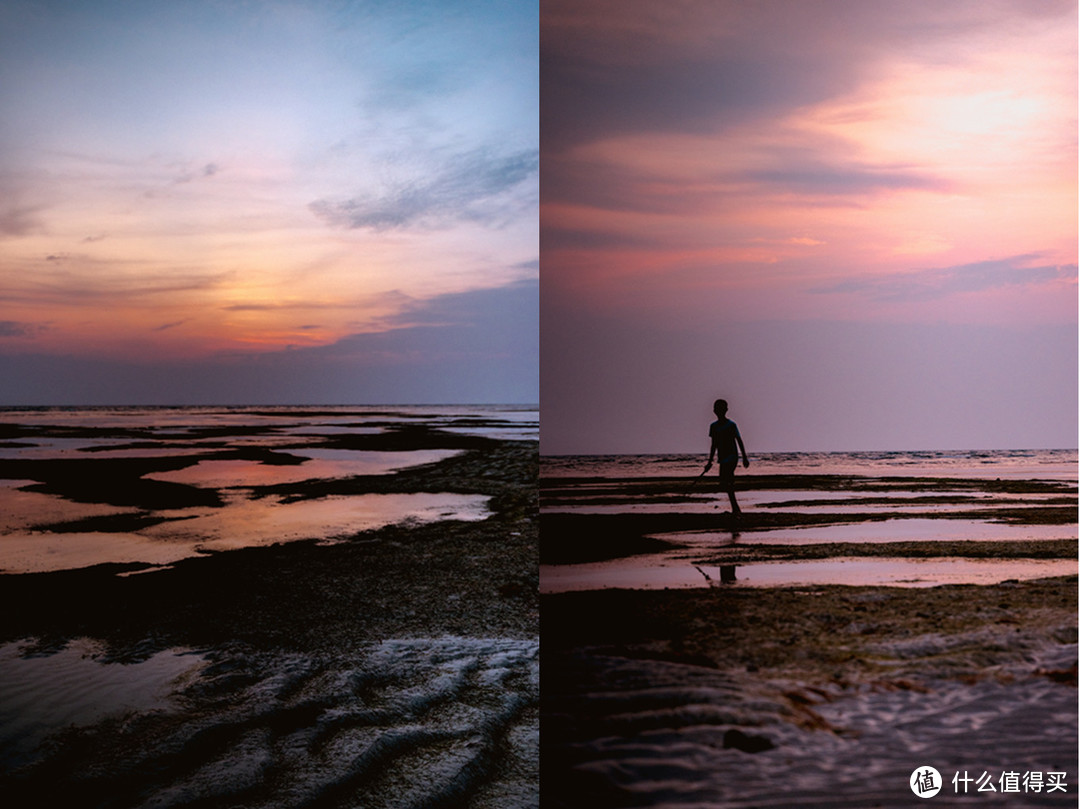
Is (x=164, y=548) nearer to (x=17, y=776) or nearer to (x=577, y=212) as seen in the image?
(x=17, y=776)

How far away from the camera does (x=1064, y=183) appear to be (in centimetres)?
834

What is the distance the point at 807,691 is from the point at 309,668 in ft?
8.53

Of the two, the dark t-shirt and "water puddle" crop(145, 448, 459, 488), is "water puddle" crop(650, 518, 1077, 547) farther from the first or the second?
"water puddle" crop(145, 448, 459, 488)

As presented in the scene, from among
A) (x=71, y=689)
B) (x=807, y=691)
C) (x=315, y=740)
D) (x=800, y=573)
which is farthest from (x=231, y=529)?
(x=807, y=691)

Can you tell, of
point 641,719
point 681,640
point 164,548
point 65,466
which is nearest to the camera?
point 641,719

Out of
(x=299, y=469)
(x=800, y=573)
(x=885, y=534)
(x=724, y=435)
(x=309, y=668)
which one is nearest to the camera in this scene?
(x=309, y=668)

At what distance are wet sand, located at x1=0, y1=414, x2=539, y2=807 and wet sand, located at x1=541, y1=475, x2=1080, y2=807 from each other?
295 millimetres

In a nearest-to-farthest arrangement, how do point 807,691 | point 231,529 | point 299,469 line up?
point 807,691 → point 231,529 → point 299,469

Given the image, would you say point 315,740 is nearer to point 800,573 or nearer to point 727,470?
point 800,573

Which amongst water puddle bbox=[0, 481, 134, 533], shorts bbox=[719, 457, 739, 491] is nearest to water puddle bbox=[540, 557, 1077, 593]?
shorts bbox=[719, 457, 739, 491]

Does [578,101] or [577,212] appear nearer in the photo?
[578,101]

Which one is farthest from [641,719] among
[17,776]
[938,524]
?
[938,524]

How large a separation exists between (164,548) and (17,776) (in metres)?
4.46

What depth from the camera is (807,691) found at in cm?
376
